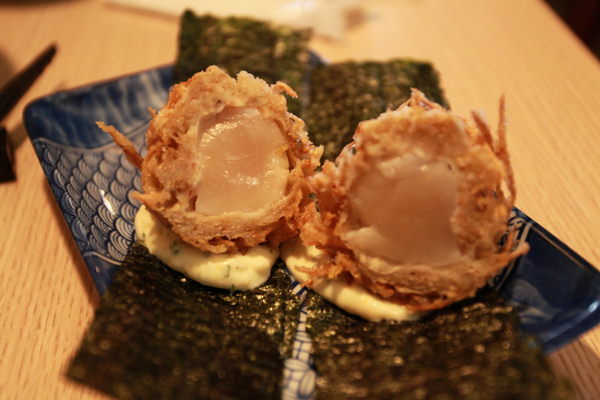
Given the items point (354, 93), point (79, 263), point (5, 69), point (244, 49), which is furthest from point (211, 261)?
point (5, 69)

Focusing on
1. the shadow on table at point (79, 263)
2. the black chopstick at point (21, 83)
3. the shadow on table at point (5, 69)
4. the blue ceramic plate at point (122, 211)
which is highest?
the blue ceramic plate at point (122, 211)

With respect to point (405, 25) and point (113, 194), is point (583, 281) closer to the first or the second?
point (113, 194)

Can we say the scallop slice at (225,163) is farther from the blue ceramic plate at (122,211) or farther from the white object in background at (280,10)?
the white object in background at (280,10)

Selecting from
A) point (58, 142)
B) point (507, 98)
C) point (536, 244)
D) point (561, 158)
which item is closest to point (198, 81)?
point (58, 142)

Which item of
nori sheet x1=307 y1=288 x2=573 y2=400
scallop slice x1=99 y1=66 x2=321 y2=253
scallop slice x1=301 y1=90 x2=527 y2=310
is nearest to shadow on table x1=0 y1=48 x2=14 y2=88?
scallop slice x1=99 y1=66 x2=321 y2=253

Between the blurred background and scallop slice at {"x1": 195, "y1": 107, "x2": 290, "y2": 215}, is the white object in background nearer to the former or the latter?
scallop slice at {"x1": 195, "y1": 107, "x2": 290, "y2": 215}

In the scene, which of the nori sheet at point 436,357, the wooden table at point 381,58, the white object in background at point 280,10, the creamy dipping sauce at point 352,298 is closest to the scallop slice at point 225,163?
the creamy dipping sauce at point 352,298

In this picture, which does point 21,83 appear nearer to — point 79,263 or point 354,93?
point 79,263
